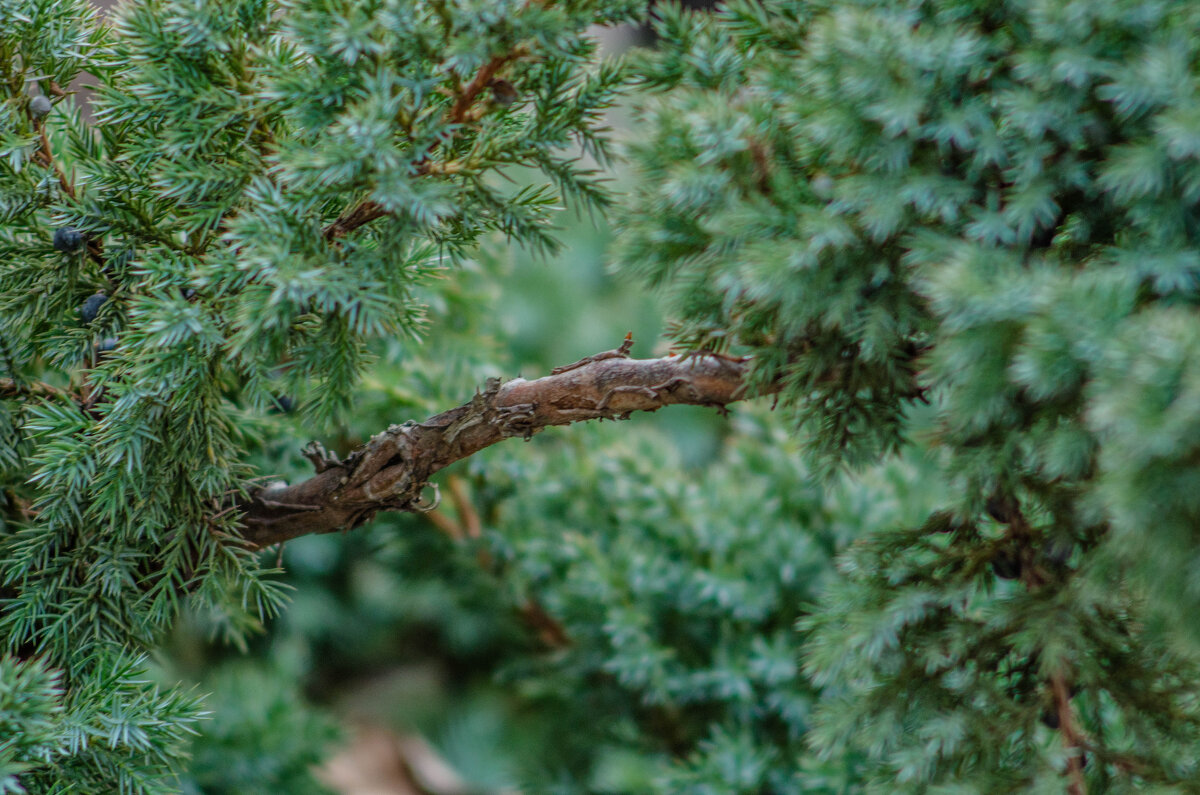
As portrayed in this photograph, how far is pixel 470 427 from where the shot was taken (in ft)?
1.94

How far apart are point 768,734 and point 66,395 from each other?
2.50 ft

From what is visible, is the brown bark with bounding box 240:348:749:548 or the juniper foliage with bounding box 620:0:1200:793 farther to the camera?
the brown bark with bounding box 240:348:749:548

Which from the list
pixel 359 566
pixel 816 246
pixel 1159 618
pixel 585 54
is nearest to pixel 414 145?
pixel 585 54

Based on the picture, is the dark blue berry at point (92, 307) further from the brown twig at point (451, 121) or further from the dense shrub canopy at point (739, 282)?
the brown twig at point (451, 121)

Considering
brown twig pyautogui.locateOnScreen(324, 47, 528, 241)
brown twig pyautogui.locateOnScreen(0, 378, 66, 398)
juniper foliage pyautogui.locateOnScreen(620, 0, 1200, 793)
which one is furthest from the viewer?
brown twig pyautogui.locateOnScreen(0, 378, 66, 398)

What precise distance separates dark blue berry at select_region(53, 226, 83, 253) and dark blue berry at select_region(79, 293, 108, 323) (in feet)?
0.10

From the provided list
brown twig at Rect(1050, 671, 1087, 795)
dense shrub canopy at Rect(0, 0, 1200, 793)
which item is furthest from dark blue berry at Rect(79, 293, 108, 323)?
brown twig at Rect(1050, 671, 1087, 795)

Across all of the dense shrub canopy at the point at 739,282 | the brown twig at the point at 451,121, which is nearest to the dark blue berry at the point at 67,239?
the dense shrub canopy at the point at 739,282

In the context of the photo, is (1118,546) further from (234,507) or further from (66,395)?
(66,395)

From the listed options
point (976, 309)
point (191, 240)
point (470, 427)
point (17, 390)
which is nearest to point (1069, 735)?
point (976, 309)

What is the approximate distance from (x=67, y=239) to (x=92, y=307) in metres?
0.04

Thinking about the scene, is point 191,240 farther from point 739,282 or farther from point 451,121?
point 739,282

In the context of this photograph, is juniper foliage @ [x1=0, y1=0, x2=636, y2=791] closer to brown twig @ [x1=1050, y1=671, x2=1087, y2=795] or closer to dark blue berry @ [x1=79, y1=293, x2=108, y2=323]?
dark blue berry @ [x1=79, y1=293, x2=108, y2=323]

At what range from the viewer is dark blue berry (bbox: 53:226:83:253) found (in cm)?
56
